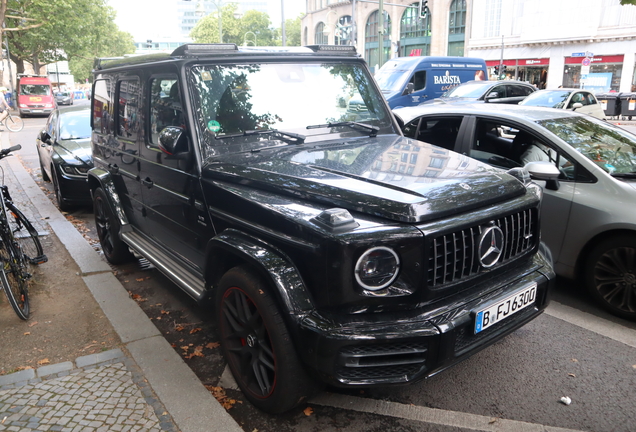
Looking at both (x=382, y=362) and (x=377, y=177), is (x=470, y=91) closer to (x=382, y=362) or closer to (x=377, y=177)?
(x=377, y=177)

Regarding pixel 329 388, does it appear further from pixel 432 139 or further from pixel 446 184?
pixel 432 139

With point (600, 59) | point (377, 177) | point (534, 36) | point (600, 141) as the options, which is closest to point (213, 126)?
point (377, 177)

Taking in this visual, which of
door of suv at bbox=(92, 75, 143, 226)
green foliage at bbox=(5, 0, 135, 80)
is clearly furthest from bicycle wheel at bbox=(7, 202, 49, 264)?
green foliage at bbox=(5, 0, 135, 80)

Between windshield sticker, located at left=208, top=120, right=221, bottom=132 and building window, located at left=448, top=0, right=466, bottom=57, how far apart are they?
174 ft

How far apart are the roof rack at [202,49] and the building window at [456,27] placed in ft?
173

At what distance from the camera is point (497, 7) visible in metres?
45.6

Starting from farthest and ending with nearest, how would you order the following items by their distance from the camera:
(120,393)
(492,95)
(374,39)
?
1. (374,39)
2. (492,95)
3. (120,393)

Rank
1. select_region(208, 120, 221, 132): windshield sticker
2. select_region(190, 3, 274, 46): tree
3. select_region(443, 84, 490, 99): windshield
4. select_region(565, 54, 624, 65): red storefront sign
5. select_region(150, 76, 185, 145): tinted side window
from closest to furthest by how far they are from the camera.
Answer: select_region(208, 120, 221, 132): windshield sticker
select_region(150, 76, 185, 145): tinted side window
select_region(443, 84, 490, 99): windshield
select_region(565, 54, 624, 65): red storefront sign
select_region(190, 3, 274, 46): tree

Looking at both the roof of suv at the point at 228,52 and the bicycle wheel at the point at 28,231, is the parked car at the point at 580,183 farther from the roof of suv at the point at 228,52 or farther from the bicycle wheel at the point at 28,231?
the bicycle wheel at the point at 28,231

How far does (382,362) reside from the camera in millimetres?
2512

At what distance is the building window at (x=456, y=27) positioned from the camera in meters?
52.4

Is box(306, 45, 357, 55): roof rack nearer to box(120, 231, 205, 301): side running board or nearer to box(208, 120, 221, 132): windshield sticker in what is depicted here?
box(208, 120, 221, 132): windshield sticker

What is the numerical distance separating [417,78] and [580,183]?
13780mm

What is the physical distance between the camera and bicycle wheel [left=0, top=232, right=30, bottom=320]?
4164 millimetres
